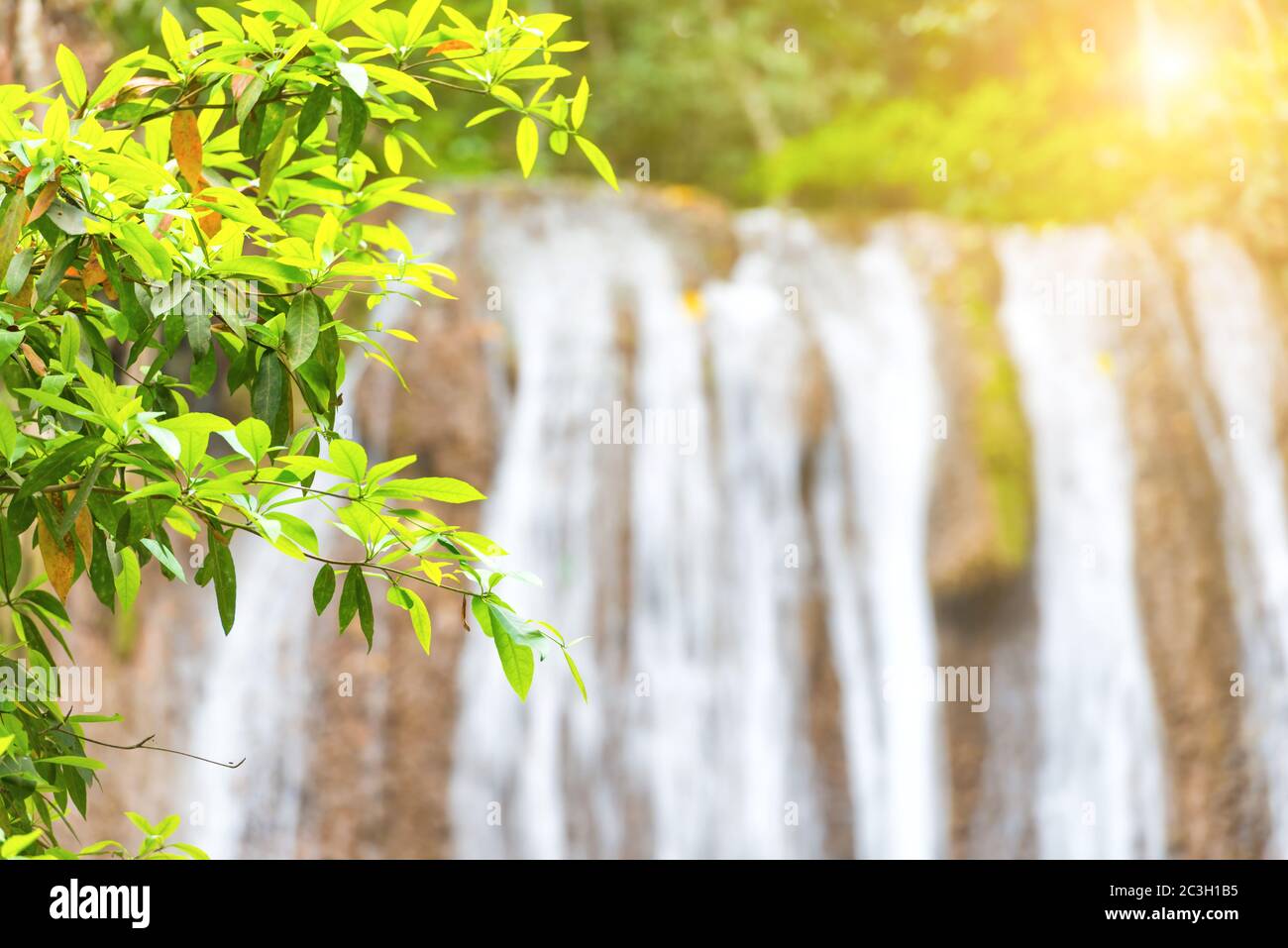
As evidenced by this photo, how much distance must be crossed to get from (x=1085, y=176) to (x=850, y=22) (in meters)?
3.21

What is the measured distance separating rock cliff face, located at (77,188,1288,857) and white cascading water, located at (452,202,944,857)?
0.06 feet

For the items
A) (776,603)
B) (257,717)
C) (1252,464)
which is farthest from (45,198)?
A: (1252,464)

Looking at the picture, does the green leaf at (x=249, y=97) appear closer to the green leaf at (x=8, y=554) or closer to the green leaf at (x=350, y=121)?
the green leaf at (x=350, y=121)

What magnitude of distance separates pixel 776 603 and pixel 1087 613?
1.84 m

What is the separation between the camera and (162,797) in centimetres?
673

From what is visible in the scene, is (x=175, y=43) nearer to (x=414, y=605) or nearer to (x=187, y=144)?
(x=187, y=144)

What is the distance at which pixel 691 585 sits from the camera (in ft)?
23.1

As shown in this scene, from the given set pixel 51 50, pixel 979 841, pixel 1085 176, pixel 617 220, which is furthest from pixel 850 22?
pixel 51 50

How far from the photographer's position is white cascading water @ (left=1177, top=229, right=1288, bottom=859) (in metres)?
7.42

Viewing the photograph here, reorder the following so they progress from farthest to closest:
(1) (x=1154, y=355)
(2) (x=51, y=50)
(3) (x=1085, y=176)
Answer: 1. (3) (x=1085, y=176)
2. (1) (x=1154, y=355)
3. (2) (x=51, y=50)

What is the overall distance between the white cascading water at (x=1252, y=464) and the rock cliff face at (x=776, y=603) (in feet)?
0.09

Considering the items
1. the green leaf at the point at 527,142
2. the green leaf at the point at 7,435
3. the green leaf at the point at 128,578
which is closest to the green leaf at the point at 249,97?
the green leaf at the point at 527,142

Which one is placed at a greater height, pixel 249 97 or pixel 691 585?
pixel 691 585

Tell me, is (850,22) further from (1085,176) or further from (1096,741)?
(1096,741)
